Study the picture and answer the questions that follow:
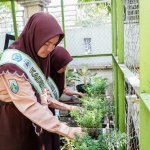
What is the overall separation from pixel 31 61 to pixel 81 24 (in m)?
3.94

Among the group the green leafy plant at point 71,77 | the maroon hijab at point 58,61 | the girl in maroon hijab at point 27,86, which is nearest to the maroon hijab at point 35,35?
the girl in maroon hijab at point 27,86

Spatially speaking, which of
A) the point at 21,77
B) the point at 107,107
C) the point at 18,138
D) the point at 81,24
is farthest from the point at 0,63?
the point at 81,24

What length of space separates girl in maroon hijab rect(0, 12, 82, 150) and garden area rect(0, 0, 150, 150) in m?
0.23

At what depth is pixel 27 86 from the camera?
1.33m

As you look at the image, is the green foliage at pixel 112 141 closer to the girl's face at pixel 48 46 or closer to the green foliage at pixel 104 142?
the green foliage at pixel 104 142

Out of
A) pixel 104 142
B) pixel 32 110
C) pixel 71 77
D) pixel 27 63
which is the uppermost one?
pixel 27 63

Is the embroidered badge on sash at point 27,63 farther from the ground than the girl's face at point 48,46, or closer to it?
closer to it

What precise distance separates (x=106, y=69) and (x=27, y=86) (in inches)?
147

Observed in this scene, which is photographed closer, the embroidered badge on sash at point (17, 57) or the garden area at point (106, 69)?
the garden area at point (106, 69)

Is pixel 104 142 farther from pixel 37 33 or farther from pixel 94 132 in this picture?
pixel 37 33

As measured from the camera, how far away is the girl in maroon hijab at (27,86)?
1290 mm

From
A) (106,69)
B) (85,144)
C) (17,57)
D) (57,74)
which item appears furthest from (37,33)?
(106,69)

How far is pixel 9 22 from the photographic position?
5.90 meters

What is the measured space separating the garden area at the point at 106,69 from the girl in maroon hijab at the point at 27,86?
228 millimetres
